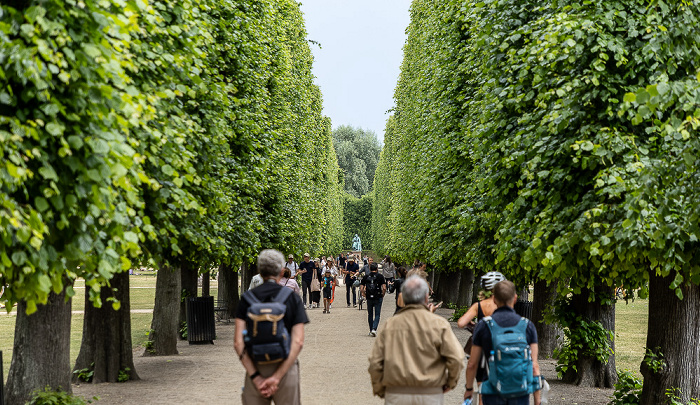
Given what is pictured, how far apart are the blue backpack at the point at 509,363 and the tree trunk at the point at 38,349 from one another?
18.6 ft

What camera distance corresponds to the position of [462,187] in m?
17.7

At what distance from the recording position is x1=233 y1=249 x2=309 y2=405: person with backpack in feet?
20.9

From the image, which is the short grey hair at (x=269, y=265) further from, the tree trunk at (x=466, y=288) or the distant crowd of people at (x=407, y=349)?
the tree trunk at (x=466, y=288)

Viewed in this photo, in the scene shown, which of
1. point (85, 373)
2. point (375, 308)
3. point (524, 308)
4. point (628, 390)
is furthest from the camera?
point (375, 308)

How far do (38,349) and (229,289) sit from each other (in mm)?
16254

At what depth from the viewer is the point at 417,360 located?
595 cm

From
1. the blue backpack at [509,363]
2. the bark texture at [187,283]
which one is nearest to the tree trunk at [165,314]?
the bark texture at [187,283]

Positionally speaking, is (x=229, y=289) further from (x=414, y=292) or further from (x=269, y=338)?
(x=414, y=292)

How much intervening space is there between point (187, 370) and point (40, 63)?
417 inches

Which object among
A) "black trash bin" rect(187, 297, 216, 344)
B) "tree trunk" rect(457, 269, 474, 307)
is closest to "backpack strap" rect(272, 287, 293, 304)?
"black trash bin" rect(187, 297, 216, 344)

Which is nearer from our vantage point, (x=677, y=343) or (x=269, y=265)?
(x=269, y=265)

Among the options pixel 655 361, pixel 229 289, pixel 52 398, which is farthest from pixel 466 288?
pixel 52 398

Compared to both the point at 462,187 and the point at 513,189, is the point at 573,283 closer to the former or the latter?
the point at 513,189

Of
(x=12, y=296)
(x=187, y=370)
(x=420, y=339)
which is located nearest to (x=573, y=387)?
(x=187, y=370)
